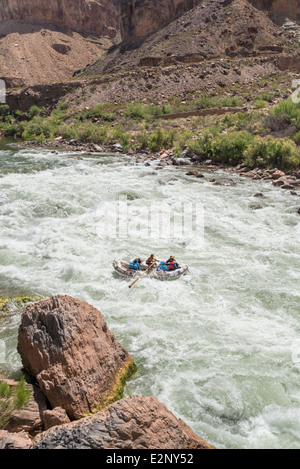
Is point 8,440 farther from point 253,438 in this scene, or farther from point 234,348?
point 234,348

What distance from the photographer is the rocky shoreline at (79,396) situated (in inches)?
138

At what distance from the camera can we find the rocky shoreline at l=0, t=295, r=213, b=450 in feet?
11.5

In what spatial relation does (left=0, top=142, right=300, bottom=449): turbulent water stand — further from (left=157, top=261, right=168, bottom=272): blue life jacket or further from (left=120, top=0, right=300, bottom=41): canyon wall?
(left=120, top=0, right=300, bottom=41): canyon wall

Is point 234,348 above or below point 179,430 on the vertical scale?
below

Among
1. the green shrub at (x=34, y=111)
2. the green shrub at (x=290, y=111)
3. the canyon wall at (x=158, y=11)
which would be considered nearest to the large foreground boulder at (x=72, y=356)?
the green shrub at (x=290, y=111)

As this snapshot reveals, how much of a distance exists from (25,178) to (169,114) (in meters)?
21.4

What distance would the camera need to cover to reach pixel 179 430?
3.70m

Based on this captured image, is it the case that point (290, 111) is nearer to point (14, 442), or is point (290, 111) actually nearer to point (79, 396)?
point (79, 396)

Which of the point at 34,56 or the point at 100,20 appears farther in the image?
the point at 100,20

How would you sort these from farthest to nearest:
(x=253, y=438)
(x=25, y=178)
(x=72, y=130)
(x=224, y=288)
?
(x=72, y=130) < (x=25, y=178) < (x=224, y=288) < (x=253, y=438)

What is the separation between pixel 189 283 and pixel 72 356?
4394 millimetres

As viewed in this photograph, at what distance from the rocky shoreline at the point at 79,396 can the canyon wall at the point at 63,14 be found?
109694 millimetres

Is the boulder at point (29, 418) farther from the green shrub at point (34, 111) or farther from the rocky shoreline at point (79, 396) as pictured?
the green shrub at point (34, 111)

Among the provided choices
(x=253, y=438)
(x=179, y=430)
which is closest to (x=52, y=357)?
(x=179, y=430)
